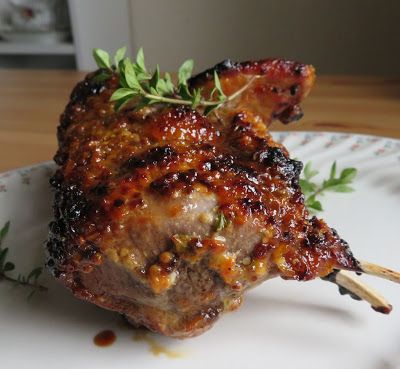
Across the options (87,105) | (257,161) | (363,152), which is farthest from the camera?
(363,152)

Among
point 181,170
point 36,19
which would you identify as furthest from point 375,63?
point 181,170

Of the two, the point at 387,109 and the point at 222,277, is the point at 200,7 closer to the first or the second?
the point at 387,109

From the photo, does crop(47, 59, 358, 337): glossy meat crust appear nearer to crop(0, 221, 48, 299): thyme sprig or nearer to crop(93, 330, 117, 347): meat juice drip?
crop(93, 330, 117, 347): meat juice drip

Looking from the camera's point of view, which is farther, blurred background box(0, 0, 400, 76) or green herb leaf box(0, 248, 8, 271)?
→ blurred background box(0, 0, 400, 76)

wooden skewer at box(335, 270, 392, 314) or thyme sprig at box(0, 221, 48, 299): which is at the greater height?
wooden skewer at box(335, 270, 392, 314)

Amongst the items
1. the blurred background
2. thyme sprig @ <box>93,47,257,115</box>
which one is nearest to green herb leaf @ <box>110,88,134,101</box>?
thyme sprig @ <box>93,47,257,115</box>

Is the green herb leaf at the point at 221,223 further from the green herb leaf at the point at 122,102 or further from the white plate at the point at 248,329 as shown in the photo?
the green herb leaf at the point at 122,102
